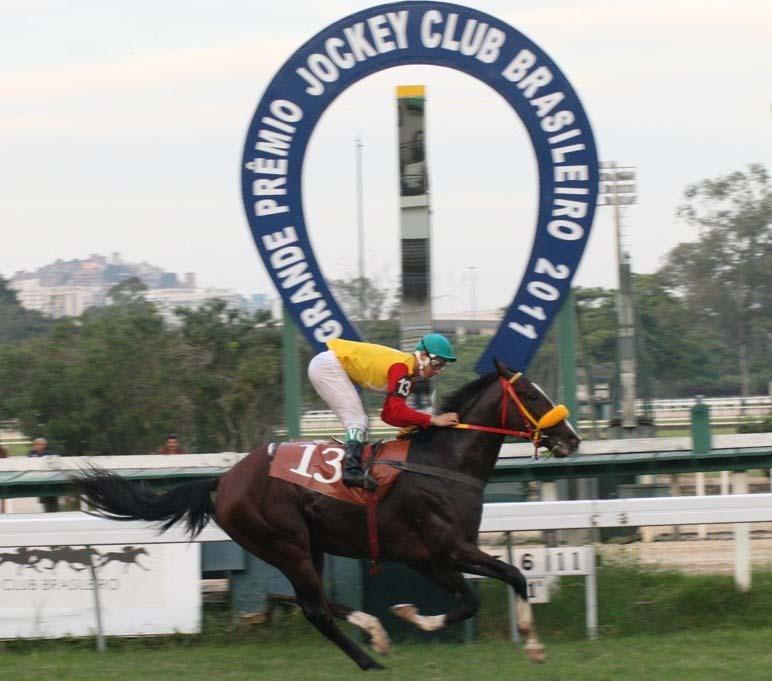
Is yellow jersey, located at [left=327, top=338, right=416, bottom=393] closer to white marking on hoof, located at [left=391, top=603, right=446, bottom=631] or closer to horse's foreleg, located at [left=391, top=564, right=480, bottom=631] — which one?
horse's foreleg, located at [left=391, top=564, right=480, bottom=631]

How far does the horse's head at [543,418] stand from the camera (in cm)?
543

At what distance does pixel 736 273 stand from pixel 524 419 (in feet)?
82.9

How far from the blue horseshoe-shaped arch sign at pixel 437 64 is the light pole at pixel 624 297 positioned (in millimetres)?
8593

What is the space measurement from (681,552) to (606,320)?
48.2 feet

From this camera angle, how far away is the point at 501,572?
5.29 m

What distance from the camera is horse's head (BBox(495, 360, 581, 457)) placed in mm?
5426

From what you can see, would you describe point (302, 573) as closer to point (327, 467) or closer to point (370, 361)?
point (327, 467)

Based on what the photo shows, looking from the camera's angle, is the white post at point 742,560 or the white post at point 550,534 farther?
the white post at point 742,560

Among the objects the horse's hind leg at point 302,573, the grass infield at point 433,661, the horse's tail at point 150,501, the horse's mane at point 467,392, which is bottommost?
the grass infield at point 433,661

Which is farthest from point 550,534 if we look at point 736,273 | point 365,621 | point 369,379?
point 736,273

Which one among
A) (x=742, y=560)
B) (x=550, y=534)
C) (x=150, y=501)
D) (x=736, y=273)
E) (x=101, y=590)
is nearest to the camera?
(x=150, y=501)

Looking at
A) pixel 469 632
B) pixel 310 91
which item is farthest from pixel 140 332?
pixel 469 632

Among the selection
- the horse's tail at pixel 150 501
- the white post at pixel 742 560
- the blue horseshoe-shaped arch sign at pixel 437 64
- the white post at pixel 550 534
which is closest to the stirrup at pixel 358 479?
the horse's tail at pixel 150 501

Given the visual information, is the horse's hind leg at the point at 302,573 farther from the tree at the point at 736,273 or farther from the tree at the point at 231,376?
the tree at the point at 736,273
